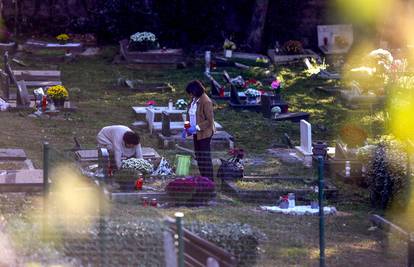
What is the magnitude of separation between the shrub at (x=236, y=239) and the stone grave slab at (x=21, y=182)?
3858mm

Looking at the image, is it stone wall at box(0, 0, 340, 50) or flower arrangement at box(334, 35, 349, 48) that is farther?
→ stone wall at box(0, 0, 340, 50)

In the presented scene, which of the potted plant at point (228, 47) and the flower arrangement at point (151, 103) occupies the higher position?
the potted plant at point (228, 47)

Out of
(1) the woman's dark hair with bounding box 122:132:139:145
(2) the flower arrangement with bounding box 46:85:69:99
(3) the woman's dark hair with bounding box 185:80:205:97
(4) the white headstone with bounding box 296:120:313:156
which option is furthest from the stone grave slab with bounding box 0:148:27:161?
(2) the flower arrangement with bounding box 46:85:69:99

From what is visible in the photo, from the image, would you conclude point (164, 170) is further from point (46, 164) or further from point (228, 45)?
point (228, 45)

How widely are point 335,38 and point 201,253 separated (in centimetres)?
2483

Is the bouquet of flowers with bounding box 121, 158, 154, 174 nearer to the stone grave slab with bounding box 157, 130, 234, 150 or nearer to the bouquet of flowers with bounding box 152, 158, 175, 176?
the bouquet of flowers with bounding box 152, 158, 175, 176

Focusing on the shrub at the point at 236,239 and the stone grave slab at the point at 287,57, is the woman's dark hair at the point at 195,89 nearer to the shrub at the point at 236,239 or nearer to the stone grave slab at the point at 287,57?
the shrub at the point at 236,239

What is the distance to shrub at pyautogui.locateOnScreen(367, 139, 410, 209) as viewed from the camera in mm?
14273

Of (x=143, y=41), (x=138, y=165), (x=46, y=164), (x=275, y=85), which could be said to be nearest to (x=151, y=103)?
(x=275, y=85)

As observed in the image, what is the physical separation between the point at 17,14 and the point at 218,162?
19.1 meters

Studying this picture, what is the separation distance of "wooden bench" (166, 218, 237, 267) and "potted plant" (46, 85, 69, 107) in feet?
44.4

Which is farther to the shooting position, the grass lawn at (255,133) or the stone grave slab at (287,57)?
the stone grave slab at (287,57)

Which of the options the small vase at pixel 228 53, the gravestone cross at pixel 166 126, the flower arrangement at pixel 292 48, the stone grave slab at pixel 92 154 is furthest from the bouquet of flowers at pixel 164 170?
the flower arrangement at pixel 292 48

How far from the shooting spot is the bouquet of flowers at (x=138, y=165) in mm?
14828
